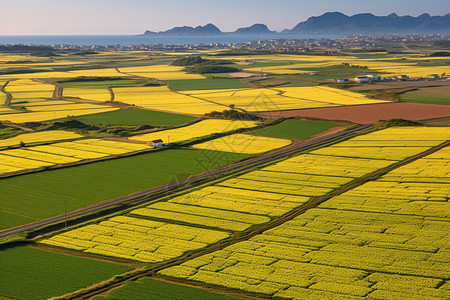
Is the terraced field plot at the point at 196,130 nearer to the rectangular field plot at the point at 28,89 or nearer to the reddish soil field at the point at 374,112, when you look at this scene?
the reddish soil field at the point at 374,112

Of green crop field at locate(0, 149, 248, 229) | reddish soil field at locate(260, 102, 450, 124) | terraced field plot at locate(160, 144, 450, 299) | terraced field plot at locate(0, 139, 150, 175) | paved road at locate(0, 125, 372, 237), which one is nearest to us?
terraced field plot at locate(160, 144, 450, 299)

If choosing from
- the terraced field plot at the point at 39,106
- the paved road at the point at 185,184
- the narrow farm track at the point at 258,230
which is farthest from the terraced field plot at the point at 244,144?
the terraced field plot at the point at 39,106

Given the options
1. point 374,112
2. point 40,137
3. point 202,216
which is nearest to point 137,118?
point 40,137

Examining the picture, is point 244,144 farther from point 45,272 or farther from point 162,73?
point 162,73

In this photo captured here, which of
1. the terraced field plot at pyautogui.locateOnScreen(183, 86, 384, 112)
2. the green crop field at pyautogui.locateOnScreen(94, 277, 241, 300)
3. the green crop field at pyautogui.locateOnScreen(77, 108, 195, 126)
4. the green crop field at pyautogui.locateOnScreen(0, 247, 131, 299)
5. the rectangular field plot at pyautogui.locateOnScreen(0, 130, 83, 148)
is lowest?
the green crop field at pyautogui.locateOnScreen(94, 277, 241, 300)

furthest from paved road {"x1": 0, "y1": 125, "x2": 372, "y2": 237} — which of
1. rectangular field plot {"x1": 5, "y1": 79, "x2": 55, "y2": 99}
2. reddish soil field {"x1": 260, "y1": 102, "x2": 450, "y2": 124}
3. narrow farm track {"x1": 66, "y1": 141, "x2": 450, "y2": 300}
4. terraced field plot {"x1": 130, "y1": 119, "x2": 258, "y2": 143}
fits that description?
rectangular field plot {"x1": 5, "y1": 79, "x2": 55, "y2": 99}

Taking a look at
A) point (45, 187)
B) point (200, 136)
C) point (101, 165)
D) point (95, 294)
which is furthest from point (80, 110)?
point (95, 294)

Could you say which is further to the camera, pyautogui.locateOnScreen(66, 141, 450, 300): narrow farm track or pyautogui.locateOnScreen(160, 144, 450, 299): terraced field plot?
pyautogui.locateOnScreen(66, 141, 450, 300): narrow farm track

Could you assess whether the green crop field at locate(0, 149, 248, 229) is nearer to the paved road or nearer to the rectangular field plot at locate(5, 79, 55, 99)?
the paved road
